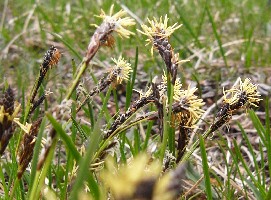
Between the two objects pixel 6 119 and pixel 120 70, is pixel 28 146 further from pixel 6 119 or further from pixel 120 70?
pixel 120 70

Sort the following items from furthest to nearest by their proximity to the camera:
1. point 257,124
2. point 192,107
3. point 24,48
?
point 24,48, point 257,124, point 192,107

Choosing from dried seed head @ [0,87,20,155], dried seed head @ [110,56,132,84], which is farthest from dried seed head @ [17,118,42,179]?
dried seed head @ [110,56,132,84]

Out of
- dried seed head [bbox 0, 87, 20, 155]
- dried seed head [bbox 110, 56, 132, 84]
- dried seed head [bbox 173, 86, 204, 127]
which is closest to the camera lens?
dried seed head [bbox 0, 87, 20, 155]

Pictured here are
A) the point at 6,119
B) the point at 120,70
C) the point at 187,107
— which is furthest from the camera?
the point at 120,70

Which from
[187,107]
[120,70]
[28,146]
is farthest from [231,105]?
[28,146]

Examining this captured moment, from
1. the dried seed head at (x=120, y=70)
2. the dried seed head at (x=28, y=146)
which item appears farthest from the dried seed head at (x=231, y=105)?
the dried seed head at (x=28, y=146)

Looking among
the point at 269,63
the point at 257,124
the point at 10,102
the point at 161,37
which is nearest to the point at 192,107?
the point at 161,37

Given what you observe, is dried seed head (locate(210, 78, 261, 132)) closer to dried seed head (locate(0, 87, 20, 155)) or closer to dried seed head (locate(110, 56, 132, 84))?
dried seed head (locate(110, 56, 132, 84))

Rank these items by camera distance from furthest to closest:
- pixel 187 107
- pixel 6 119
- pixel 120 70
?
pixel 120 70 < pixel 187 107 < pixel 6 119

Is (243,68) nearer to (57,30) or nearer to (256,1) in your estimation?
(57,30)

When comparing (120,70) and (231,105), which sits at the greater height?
(120,70)

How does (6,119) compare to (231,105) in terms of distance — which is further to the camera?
(231,105)
